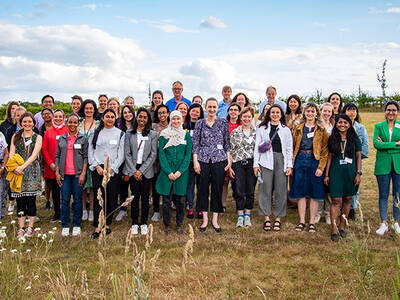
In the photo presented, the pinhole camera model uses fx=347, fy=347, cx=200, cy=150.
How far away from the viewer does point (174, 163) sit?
18.8 feet

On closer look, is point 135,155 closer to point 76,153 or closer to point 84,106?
point 76,153

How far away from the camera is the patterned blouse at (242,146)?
19.6 ft

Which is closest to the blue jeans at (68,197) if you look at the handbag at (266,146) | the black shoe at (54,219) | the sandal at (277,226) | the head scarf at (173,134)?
the black shoe at (54,219)

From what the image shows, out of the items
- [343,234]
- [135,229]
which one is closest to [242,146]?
[343,234]

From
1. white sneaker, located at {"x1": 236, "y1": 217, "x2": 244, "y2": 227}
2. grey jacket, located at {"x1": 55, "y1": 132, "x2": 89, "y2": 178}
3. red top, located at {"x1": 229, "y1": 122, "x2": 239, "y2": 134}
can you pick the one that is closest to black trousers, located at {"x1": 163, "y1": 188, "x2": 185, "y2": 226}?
white sneaker, located at {"x1": 236, "y1": 217, "x2": 244, "y2": 227}

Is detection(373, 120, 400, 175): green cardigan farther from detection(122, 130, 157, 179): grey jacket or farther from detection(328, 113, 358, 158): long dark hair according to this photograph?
detection(122, 130, 157, 179): grey jacket

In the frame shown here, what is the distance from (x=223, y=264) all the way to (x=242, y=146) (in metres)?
2.22

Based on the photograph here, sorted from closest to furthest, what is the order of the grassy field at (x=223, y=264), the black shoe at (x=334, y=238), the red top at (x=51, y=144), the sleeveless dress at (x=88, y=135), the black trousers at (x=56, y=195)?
the grassy field at (x=223, y=264), the black shoe at (x=334, y=238), the sleeveless dress at (x=88, y=135), the red top at (x=51, y=144), the black trousers at (x=56, y=195)

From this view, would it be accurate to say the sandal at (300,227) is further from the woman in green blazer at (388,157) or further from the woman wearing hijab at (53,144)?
the woman wearing hijab at (53,144)

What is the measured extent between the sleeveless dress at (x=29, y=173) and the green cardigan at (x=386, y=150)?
5515 mm

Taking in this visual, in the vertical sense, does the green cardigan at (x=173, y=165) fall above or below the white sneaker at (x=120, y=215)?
above

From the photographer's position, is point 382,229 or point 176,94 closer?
point 382,229

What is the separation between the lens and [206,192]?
19.3 feet

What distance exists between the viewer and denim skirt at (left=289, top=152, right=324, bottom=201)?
18.7 feet
